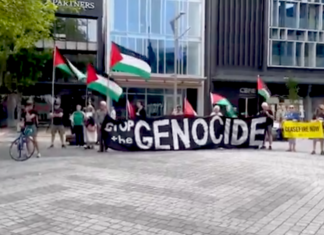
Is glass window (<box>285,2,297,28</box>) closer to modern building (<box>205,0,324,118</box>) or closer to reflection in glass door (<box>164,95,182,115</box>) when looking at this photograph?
modern building (<box>205,0,324,118</box>)

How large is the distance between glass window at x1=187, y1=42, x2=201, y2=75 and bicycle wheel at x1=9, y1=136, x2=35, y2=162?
23.1 meters

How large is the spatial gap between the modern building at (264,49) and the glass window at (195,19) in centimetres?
70

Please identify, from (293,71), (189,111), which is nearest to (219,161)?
(189,111)

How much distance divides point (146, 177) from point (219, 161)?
315 centimetres

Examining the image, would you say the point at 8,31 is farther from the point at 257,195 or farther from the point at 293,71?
the point at 293,71

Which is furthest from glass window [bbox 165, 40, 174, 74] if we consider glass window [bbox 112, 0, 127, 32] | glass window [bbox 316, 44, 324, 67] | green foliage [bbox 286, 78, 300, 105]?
glass window [bbox 316, 44, 324, 67]

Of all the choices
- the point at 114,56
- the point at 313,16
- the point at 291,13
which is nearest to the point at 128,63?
the point at 114,56

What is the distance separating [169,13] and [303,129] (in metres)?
20.6

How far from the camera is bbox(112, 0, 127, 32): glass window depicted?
1248 inches

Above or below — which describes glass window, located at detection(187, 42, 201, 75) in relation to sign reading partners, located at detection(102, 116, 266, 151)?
above

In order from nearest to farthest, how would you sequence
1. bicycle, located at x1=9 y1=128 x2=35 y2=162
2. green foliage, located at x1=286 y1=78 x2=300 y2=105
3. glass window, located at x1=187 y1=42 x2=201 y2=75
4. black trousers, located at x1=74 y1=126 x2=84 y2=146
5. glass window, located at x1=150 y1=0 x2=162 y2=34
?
bicycle, located at x1=9 y1=128 x2=35 y2=162 < black trousers, located at x1=74 y1=126 x2=84 y2=146 < glass window, located at x1=150 y1=0 x2=162 y2=34 < green foliage, located at x1=286 y1=78 x2=300 y2=105 < glass window, located at x1=187 y1=42 x2=201 y2=75

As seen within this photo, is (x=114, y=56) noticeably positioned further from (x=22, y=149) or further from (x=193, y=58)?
(x=193, y=58)

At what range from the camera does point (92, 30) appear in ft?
103

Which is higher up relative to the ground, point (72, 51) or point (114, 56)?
point (72, 51)
